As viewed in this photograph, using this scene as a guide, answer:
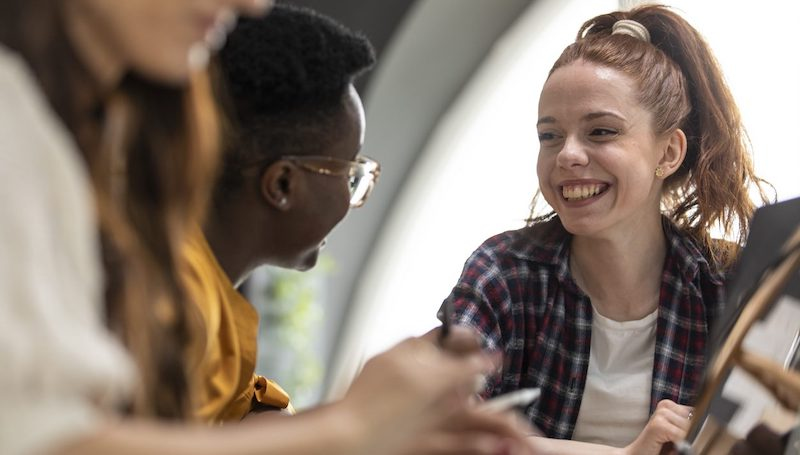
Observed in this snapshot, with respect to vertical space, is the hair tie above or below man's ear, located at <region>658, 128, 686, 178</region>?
above

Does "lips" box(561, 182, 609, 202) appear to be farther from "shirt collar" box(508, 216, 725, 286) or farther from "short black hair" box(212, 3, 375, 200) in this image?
"short black hair" box(212, 3, 375, 200)

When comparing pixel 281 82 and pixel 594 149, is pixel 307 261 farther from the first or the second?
pixel 594 149

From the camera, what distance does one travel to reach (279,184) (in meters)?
1.33

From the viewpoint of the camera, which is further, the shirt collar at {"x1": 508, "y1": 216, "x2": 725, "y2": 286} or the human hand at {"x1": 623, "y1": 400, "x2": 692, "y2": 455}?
the shirt collar at {"x1": 508, "y1": 216, "x2": 725, "y2": 286}

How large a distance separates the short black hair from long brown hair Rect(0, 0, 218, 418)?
488 millimetres

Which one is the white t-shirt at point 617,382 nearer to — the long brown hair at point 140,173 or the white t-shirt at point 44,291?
the long brown hair at point 140,173

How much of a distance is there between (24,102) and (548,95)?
4.46 ft

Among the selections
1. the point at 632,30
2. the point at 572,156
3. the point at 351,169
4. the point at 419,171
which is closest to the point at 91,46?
the point at 351,169

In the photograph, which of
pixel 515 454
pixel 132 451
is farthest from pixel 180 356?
pixel 515 454

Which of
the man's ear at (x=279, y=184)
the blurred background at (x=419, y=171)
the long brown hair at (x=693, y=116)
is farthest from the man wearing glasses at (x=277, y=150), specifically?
the blurred background at (x=419, y=171)

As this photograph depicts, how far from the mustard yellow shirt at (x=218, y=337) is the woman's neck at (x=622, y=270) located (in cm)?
74

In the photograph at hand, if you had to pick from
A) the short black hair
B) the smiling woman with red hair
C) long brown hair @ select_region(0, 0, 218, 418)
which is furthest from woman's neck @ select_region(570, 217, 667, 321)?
long brown hair @ select_region(0, 0, 218, 418)

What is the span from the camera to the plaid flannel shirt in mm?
1770

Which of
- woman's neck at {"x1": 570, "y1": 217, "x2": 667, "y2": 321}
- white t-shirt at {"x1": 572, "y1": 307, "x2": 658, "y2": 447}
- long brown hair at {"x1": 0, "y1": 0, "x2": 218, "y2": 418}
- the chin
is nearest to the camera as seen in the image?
long brown hair at {"x1": 0, "y1": 0, "x2": 218, "y2": 418}
